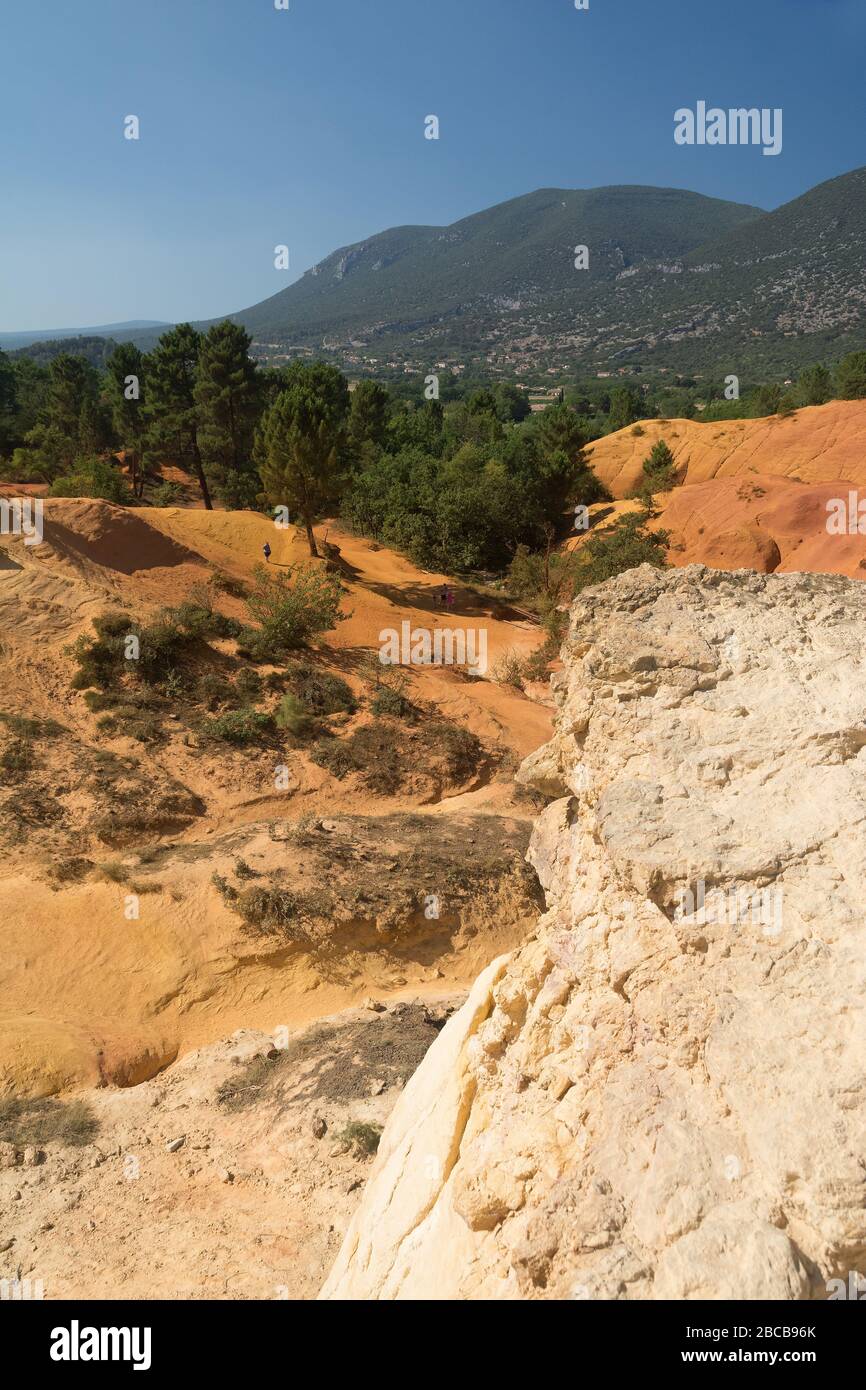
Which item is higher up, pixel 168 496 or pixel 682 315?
pixel 682 315

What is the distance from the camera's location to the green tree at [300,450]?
24.7 m

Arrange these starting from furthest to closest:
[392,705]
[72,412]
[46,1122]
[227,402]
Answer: [72,412], [227,402], [392,705], [46,1122]

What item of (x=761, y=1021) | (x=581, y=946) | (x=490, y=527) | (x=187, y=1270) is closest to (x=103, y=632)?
(x=187, y=1270)

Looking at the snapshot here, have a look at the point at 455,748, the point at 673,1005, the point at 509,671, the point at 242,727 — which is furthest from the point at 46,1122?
the point at 509,671

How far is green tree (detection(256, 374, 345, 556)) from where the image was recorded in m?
24.7

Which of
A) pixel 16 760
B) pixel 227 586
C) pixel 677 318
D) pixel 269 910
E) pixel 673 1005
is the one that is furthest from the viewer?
pixel 677 318

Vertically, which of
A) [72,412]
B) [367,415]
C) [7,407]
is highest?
[7,407]

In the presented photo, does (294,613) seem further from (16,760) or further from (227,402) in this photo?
(227,402)

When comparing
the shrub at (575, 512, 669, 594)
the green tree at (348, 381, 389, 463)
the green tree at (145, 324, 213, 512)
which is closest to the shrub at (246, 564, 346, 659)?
the shrub at (575, 512, 669, 594)

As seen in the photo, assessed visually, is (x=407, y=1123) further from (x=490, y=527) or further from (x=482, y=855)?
(x=490, y=527)

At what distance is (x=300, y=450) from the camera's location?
2462 cm

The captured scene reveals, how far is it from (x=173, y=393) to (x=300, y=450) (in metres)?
14.5

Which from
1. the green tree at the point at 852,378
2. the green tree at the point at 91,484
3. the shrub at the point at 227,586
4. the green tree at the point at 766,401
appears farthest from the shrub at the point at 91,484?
the green tree at the point at 852,378

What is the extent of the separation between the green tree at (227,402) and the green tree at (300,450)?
31.3 feet
